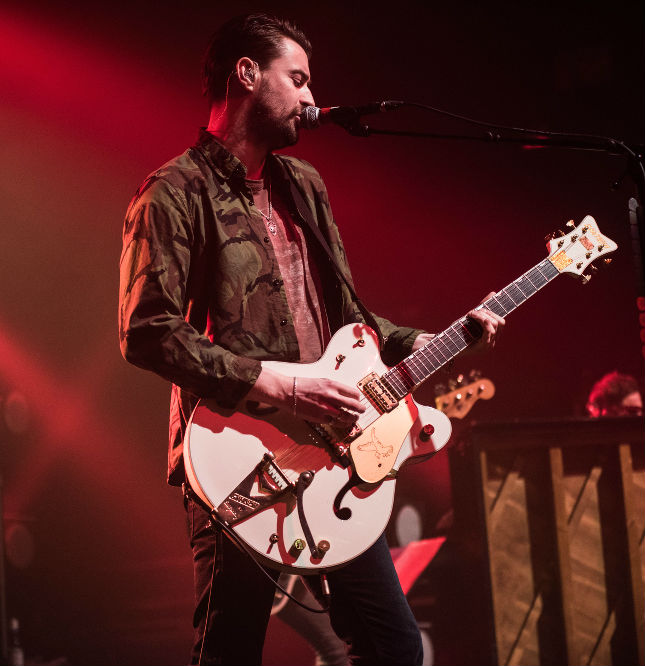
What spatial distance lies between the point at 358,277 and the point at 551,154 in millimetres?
2206

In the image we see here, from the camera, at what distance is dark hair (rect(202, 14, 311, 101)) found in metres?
2.44

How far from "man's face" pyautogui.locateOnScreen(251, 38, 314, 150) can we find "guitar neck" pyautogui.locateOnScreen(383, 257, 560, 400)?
0.80m

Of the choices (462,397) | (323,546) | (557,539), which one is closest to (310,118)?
(323,546)

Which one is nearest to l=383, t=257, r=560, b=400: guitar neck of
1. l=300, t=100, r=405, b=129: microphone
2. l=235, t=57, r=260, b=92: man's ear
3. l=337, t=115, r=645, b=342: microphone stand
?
l=337, t=115, r=645, b=342: microphone stand

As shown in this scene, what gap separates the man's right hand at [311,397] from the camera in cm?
204

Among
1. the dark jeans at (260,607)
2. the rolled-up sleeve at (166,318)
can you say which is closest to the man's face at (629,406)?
the dark jeans at (260,607)

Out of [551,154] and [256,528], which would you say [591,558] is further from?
[551,154]

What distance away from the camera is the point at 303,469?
2.09 m

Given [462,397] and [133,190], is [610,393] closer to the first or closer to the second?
[462,397]

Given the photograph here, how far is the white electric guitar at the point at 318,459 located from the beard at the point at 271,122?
654 millimetres

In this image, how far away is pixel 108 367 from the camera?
6191mm

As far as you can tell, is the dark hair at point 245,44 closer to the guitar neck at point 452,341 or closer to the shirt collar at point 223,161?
the shirt collar at point 223,161

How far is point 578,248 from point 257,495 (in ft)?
5.05

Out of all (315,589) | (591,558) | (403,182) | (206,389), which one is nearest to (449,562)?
(591,558)
